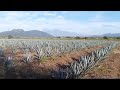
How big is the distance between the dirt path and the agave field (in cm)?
8

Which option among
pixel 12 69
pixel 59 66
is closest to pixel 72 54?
pixel 59 66

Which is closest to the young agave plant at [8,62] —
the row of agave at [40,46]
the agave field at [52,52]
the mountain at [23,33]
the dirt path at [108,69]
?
the agave field at [52,52]

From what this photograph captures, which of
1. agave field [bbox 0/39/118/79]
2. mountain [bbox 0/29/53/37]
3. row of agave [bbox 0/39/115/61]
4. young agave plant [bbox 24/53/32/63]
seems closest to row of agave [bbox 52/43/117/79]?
agave field [bbox 0/39/118/79]

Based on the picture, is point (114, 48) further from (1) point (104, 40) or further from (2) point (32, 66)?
(2) point (32, 66)

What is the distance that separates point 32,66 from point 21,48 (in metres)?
0.32

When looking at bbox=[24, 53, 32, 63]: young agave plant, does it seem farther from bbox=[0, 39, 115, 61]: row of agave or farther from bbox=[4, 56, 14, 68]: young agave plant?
bbox=[4, 56, 14, 68]: young agave plant

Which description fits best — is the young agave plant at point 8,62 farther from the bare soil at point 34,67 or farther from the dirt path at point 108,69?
the dirt path at point 108,69

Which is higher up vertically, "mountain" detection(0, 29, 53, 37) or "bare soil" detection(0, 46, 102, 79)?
"mountain" detection(0, 29, 53, 37)

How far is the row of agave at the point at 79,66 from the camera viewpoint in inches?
389

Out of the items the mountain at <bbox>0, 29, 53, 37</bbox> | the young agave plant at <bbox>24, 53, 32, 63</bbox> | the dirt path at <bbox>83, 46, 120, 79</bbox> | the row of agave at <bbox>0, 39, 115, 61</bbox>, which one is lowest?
the dirt path at <bbox>83, 46, 120, 79</bbox>

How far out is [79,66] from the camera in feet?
32.6

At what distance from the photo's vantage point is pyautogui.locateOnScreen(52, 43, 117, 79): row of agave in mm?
9883

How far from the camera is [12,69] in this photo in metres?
9.92

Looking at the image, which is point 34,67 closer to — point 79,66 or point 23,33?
point 23,33
